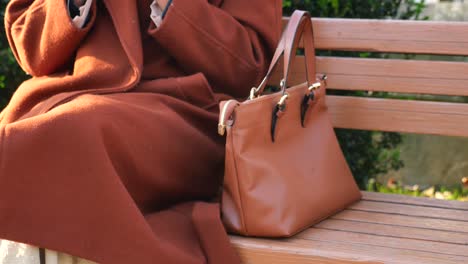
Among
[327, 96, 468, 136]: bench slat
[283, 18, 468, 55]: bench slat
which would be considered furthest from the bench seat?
[283, 18, 468, 55]: bench slat

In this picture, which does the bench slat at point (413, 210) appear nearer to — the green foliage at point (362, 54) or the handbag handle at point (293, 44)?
the handbag handle at point (293, 44)

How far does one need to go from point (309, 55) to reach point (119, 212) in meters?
0.88

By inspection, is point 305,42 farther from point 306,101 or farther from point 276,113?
point 276,113

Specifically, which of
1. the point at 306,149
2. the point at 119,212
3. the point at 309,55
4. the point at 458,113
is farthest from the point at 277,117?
the point at 458,113

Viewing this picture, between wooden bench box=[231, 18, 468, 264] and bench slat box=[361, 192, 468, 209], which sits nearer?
wooden bench box=[231, 18, 468, 264]

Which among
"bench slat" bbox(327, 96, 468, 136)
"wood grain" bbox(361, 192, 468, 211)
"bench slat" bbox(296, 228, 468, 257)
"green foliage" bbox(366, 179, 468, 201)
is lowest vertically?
"green foliage" bbox(366, 179, 468, 201)

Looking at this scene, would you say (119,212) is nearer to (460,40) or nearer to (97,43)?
(97,43)

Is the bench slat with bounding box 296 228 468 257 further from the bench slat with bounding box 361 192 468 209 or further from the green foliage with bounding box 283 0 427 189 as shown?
the green foliage with bounding box 283 0 427 189

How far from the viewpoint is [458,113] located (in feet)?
9.91

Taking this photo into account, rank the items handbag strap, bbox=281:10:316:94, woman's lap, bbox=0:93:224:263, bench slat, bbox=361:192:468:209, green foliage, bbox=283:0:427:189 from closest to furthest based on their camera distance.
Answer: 1. woman's lap, bbox=0:93:224:263
2. handbag strap, bbox=281:10:316:94
3. bench slat, bbox=361:192:468:209
4. green foliage, bbox=283:0:427:189

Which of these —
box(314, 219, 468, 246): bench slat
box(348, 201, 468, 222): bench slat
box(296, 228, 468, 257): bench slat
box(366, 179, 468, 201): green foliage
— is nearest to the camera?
box(296, 228, 468, 257): bench slat

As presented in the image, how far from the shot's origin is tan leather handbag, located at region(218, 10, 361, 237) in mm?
2527

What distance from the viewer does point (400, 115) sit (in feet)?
10.1

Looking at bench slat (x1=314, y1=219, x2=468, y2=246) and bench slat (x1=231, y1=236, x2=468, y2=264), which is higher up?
bench slat (x1=231, y1=236, x2=468, y2=264)
